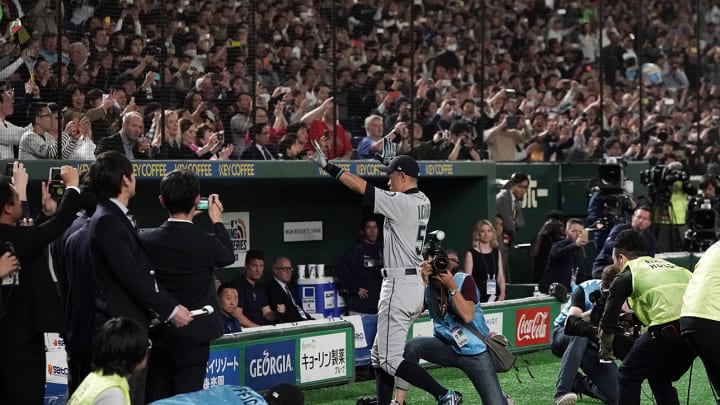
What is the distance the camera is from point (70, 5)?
9969 mm

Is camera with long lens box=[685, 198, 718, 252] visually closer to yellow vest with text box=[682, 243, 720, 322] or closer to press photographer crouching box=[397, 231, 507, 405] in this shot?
press photographer crouching box=[397, 231, 507, 405]

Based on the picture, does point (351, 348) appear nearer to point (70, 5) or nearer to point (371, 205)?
point (371, 205)

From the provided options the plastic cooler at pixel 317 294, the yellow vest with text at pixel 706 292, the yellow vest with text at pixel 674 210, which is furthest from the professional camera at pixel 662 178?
the yellow vest with text at pixel 706 292

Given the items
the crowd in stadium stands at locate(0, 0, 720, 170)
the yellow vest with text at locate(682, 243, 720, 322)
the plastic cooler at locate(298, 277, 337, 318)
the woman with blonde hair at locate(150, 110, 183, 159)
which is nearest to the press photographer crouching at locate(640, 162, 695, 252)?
the crowd in stadium stands at locate(0, 0, 720, 170)

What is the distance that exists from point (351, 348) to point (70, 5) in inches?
156

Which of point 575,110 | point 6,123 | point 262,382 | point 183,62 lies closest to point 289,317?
point 262,382

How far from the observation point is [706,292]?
6562mm

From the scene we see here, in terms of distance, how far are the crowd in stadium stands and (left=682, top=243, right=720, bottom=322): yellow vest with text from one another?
5.40 m

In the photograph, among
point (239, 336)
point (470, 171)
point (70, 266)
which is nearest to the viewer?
point (70, 266)

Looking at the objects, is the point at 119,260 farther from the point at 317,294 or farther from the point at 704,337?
the point at 317,294

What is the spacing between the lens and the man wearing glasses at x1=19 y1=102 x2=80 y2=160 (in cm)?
945

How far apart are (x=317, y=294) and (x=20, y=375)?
655 centimetres

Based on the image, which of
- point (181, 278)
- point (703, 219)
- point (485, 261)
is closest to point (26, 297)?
point (181, 278)

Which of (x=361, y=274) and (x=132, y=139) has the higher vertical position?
(x=132, y=139)
